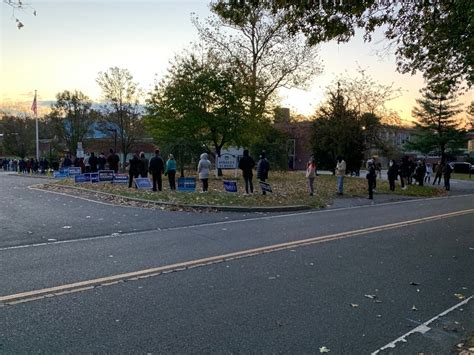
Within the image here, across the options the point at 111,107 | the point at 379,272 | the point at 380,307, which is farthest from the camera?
the point at 111,107

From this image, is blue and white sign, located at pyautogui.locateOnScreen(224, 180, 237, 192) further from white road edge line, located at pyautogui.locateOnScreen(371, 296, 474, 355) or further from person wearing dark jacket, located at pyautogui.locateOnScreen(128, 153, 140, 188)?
white road edge line, located at pyautogui.locateOnScreen(371, 296, 474, 355)

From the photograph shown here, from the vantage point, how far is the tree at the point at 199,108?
86.0 feet

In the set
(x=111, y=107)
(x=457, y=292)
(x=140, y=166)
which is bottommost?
(x=457, y=292)

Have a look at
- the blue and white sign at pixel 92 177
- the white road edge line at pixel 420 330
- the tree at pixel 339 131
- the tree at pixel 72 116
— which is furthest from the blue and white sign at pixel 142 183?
the tree at pixel 72 116

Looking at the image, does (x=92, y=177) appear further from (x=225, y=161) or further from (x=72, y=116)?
(x=72, y=116)

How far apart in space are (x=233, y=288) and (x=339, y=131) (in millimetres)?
30893

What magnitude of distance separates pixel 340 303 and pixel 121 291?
107 inches

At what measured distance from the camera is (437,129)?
202 ft

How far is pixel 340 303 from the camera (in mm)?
5152

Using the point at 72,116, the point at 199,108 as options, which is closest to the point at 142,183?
the point at 199,108

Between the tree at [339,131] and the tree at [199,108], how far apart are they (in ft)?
35.6

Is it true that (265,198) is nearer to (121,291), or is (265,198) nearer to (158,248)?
(158,248)

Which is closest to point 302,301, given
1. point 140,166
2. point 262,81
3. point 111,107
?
point 140,166

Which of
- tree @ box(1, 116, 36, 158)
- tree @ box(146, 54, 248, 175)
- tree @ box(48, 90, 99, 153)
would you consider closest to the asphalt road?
tree @ box(146, 54, 248, 175)
